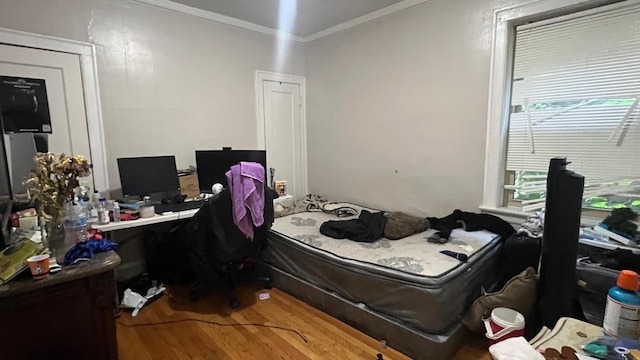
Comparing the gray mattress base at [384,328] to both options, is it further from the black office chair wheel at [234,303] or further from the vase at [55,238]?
the vase at [55,238]

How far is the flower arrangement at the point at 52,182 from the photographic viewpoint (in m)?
1.47

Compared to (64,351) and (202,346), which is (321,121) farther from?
(64,351)

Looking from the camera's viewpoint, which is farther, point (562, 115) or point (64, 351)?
point (562, 115)

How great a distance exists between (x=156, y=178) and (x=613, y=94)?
3.62 m

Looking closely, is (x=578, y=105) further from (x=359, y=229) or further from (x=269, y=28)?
(x=269, y=28)

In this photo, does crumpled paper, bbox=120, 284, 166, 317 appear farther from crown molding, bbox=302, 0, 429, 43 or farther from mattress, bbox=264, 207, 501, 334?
crown molding, bbox=302, 0, 429, 43

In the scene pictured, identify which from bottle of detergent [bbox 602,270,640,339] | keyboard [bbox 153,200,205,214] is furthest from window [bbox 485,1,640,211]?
keyboard [bbox 153,200,205,214]

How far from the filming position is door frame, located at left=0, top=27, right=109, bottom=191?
8.11 feet

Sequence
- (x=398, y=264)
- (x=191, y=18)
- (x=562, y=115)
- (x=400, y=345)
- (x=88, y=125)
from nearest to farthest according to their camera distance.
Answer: (x=400, y=345)
(x=398, y=264)
(x=562, y=115)
(x=88, y=125)
(x=191, y=18)

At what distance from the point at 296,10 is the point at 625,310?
3345 millimetres

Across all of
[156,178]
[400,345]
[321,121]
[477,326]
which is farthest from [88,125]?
[477,326]

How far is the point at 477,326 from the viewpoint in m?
1.97

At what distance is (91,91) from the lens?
268cm

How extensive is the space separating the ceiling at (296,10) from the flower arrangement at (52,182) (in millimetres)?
2200
